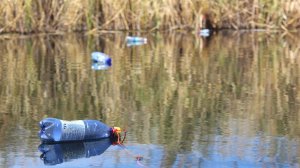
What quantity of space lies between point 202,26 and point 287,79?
8.14m

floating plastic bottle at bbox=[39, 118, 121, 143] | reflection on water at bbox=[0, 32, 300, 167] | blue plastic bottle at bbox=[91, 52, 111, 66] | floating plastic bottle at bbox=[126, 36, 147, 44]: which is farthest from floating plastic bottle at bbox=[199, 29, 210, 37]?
floating plastic bottle at bbox=[39, 118, 121, 143]

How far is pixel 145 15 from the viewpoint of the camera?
1592 centimetres

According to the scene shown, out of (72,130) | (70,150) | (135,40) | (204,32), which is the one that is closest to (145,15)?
(204,32)

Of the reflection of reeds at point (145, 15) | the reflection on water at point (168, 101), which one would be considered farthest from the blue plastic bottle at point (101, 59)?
the reflection of reeds at point (145, 15)

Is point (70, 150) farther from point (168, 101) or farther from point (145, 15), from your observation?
point (145, 15)

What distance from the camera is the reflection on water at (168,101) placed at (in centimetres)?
485

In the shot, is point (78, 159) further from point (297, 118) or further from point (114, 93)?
point (114, 93)

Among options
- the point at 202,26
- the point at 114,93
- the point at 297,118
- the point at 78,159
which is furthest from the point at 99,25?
the point at 78,159

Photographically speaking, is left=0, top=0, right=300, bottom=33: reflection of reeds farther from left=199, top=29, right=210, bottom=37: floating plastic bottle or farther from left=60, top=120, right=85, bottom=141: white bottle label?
left=60, top=120, right=85, bottom=141: white bottle label

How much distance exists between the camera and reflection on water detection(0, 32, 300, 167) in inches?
191

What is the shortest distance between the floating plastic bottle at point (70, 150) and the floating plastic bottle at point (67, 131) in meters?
0.04

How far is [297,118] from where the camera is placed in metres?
5.96

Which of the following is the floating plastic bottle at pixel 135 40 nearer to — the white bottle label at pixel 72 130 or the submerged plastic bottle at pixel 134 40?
the submerged plastic bottle at pixel 134 40

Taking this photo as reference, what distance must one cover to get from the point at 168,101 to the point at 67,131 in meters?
1.82
